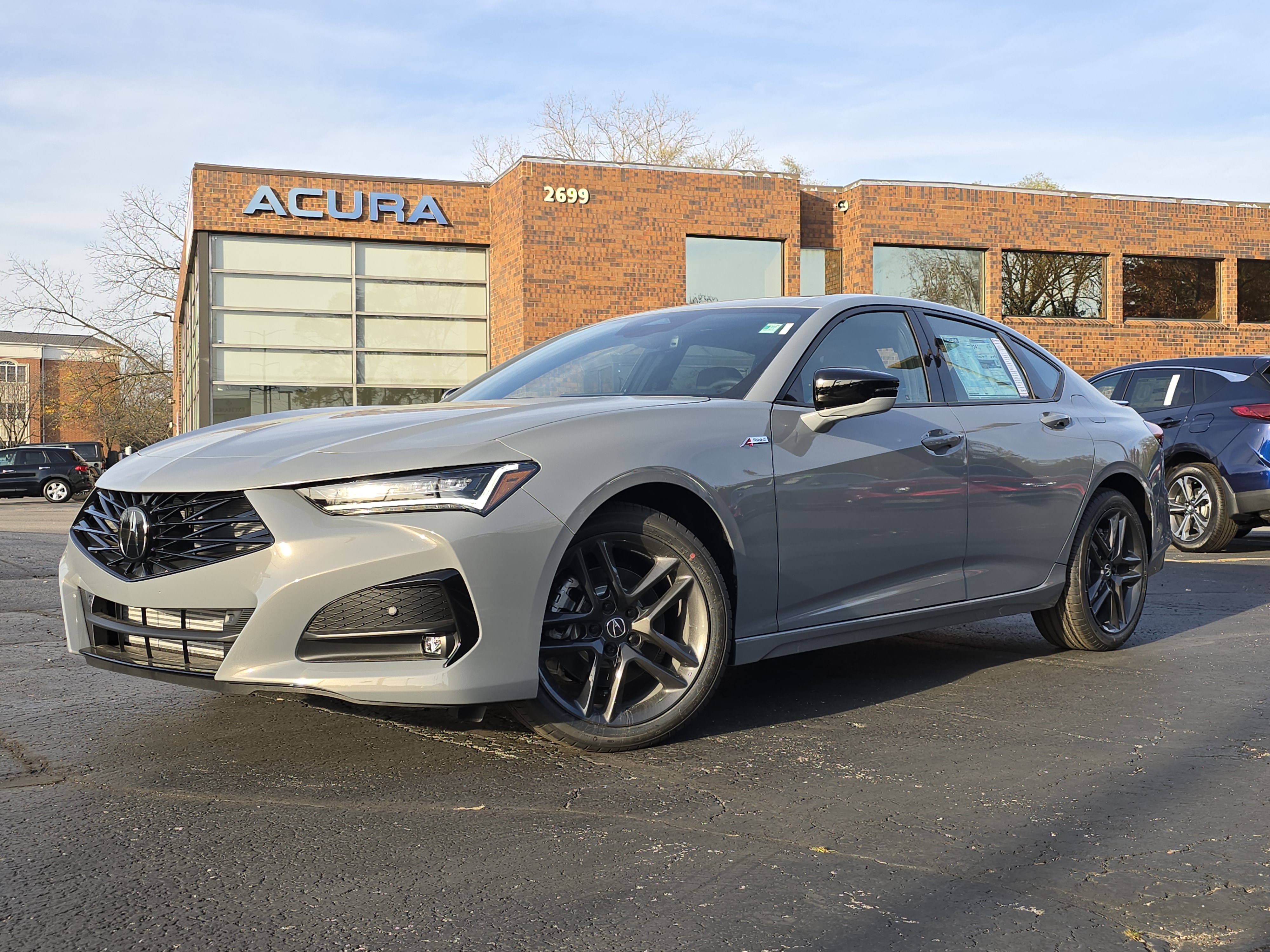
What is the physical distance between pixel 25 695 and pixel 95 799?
157 centimetres

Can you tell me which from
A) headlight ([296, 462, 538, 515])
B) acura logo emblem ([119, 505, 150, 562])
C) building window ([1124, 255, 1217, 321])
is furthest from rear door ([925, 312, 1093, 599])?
building window ([1124, 255, 1217, 321])

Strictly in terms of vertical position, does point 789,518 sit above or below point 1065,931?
above

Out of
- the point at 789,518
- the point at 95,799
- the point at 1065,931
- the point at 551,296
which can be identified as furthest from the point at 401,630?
the point at 551,296

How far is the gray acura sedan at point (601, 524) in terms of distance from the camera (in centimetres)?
335

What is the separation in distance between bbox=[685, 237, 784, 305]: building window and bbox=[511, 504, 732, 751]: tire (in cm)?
2162

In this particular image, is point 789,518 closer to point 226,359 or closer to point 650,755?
point 650,755

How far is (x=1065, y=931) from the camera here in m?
2.47

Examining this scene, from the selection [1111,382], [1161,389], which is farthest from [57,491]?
[1161,389]

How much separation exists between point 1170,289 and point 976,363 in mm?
25825

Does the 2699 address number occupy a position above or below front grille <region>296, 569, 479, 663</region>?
above

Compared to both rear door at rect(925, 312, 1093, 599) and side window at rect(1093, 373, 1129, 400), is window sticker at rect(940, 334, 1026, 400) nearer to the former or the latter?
rear door at rect(925, 312, 1093, 599)

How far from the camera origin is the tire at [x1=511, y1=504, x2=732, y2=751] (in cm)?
365

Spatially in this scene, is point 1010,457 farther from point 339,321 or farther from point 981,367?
point 339,321

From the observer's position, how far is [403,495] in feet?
11.1
